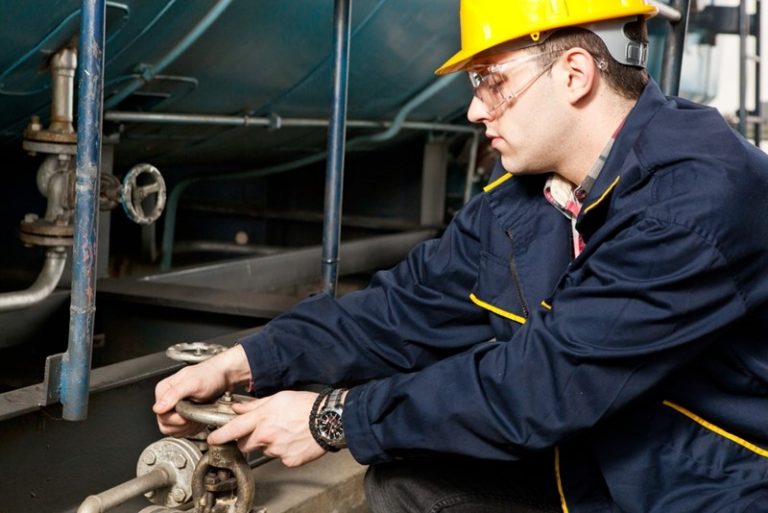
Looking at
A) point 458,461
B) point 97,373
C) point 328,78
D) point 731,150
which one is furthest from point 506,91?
point 328,78

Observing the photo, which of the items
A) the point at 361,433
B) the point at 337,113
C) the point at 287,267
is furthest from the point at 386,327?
the point at 287,267

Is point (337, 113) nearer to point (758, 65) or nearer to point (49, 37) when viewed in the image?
point (49, 37)

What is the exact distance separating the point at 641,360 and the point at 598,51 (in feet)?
1.27

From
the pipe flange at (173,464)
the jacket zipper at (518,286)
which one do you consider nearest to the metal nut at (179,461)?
the pipe flange at (173,464)

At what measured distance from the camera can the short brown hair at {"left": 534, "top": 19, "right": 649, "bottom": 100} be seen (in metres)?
1.23

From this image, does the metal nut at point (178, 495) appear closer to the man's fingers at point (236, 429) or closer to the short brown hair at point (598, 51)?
the man's fingers at point (236, 429)

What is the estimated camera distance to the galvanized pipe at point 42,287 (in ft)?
5.75

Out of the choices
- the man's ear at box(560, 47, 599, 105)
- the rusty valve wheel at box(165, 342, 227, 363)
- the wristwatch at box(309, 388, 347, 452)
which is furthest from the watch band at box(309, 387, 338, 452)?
the man's ear at box(560, 47, 599, 105)

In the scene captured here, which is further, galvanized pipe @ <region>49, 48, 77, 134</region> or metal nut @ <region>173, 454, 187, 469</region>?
galvanized pipe @ <region>49, 48, 77, 134</region>

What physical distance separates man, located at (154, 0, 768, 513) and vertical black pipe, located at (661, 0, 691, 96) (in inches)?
36.8

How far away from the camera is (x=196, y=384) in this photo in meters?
1.28

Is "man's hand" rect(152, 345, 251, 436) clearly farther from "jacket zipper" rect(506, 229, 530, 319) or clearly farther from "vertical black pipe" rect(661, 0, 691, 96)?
"vertical black pipe" rect(661, 0, 691, 96)

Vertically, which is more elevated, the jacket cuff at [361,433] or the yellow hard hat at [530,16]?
the yellow hard hat at [530,16]

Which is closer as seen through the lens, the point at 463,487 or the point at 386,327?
the point at 463,487
